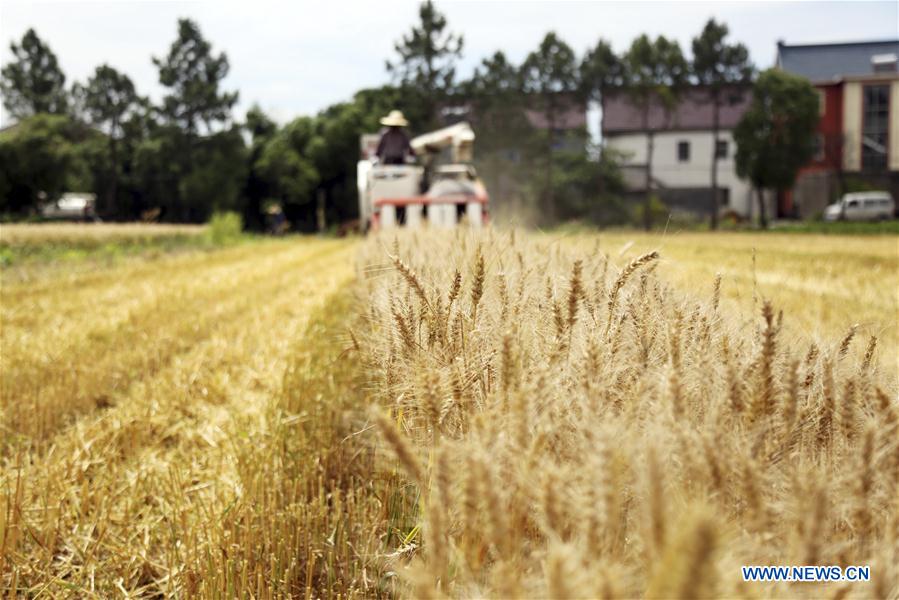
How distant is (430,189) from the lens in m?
16.5

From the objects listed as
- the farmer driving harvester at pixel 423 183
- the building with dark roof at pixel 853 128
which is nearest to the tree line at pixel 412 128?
the building with dark roof at pixel 853 128

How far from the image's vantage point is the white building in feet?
177

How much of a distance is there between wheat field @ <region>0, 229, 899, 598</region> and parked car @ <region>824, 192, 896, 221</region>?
132 feet

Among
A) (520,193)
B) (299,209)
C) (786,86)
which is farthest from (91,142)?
(786,86)

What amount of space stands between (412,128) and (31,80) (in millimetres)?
28033

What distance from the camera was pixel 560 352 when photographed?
1.67 meters

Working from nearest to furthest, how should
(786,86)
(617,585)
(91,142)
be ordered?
(617,585), (786,86), (91,142)

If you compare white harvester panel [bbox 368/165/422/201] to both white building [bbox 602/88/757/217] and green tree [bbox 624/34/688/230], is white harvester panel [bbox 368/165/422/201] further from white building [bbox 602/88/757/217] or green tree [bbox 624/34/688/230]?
white building [bbox 602/88/757/217]

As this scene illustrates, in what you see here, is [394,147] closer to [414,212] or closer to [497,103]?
[414,212]

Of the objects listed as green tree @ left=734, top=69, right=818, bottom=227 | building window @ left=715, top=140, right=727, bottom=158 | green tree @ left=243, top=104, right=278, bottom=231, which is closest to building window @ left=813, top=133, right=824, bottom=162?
building window @ left=715, top=140, right=727, bottom=158

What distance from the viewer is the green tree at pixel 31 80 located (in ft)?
175

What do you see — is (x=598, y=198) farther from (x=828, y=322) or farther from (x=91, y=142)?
(x=828, y=322)

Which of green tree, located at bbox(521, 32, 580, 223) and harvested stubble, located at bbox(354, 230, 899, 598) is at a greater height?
green tree, located at bbox(521, 32, 580, 223)

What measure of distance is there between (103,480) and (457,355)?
7.27 feet
